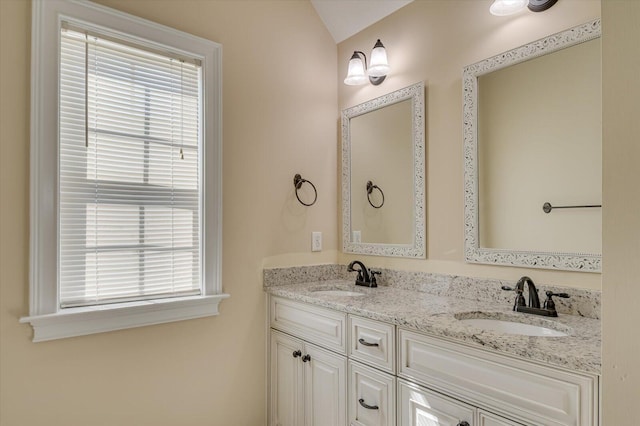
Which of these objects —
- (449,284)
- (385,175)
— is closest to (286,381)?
(449,284)

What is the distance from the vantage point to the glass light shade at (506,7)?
164cm

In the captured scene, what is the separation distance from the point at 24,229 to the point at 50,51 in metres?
0.76

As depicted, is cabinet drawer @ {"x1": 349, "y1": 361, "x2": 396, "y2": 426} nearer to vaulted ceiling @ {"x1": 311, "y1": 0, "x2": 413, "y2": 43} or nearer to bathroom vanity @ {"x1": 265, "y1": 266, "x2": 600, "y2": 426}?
bathroom vanity @ {"x1": 265, "y1": 266, "x2": 600, "y2": 426}

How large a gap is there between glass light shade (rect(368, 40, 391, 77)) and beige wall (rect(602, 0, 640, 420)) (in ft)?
4.83

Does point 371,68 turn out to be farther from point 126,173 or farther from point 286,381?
point 286,381

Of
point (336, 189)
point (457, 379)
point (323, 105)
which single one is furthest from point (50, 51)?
point (457, 379)

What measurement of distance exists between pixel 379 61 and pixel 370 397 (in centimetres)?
176

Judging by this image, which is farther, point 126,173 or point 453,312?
point 126,173

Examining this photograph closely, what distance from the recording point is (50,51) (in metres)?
1.63

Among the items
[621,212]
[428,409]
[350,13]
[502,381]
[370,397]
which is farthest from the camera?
[350,13]

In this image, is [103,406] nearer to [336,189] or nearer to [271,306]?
[271,306]

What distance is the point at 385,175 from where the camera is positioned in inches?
91.8

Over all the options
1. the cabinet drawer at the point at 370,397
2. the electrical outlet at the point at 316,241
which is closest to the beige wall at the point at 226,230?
the electrical outlet at the point at 316,241

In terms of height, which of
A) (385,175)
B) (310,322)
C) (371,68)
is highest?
(371,68)
